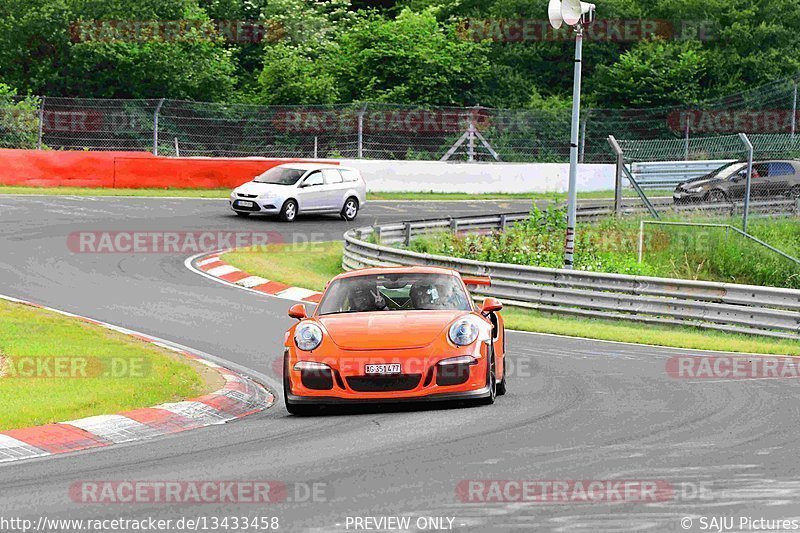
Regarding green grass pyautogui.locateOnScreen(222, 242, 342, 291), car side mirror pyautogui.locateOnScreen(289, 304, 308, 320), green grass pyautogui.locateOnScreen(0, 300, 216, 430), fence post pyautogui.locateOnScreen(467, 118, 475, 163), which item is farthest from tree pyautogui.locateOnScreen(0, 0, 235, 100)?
car side mirror pyautogui.locateOnScreen(289, 304, 308, 320)

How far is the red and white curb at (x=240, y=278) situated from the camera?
21778 millimetres

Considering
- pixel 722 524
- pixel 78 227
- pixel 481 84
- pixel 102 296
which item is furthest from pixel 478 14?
pixel 722 524

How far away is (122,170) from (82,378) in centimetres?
2449

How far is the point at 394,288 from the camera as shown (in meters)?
11.8

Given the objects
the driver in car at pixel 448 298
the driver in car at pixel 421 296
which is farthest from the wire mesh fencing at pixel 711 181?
the driver in car at pixel 421 296

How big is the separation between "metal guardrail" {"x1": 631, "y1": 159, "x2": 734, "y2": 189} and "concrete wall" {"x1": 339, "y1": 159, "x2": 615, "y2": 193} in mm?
10057

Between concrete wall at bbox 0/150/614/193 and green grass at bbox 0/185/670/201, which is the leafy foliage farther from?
green grass at bbox 0/185/670/201

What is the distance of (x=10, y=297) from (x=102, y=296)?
1.40 metres

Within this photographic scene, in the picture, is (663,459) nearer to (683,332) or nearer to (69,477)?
(69,477)

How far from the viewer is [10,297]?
1958 centimetres

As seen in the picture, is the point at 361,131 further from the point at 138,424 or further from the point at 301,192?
the point at 138,424

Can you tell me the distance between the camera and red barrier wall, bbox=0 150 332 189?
115 feet

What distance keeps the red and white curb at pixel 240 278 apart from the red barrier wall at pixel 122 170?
35.5 ft

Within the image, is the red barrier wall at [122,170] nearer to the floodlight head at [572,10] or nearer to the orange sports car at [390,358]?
the floodlight head at [572,10]
